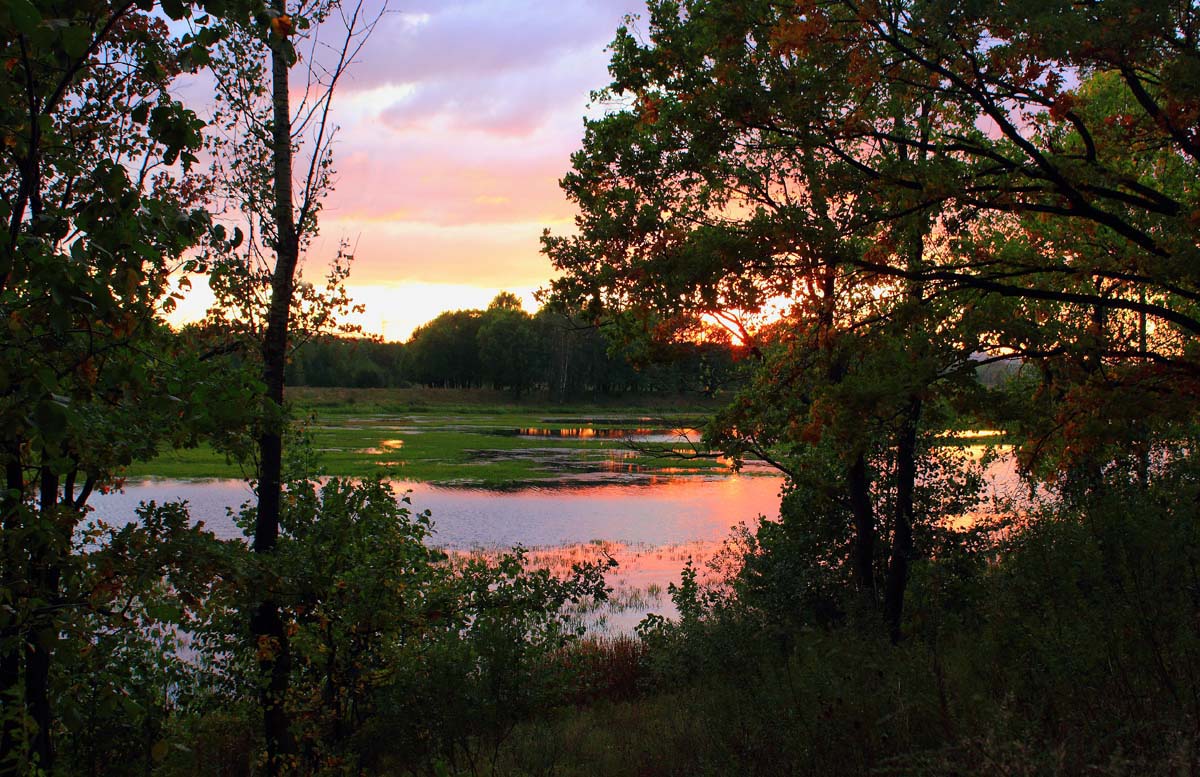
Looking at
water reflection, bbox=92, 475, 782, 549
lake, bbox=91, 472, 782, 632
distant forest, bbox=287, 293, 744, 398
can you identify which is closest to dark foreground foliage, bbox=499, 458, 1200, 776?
lake, bbox=91, 472, 782, 632

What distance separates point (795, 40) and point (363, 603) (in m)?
7.22

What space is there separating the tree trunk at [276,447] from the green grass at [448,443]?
19.4 inches

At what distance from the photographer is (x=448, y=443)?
5956 centimetres

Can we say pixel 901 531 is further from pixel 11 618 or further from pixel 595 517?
pixel 595 517

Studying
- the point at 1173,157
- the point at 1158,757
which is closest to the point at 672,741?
the point at 1158,757

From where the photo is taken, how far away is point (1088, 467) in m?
15.1

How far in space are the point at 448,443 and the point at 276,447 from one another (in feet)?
170

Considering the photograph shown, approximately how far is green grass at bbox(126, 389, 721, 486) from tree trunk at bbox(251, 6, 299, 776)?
492 millimetres

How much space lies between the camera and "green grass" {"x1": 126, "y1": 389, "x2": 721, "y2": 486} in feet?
122

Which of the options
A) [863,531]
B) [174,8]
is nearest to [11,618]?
[174,8]

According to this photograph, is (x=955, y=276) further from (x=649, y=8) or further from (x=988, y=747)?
(x=988, y=747)

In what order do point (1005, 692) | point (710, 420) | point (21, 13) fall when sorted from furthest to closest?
point (710, 420), point (1005, 692), point (21, 13)

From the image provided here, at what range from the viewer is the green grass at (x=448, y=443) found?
122 ft

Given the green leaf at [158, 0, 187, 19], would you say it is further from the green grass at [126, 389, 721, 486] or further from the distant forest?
the distant forest
